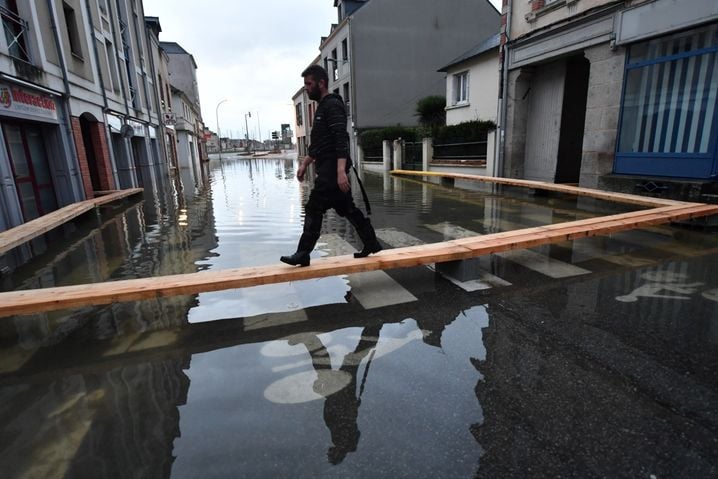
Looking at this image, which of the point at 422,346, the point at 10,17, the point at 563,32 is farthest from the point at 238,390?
the point at 563,32

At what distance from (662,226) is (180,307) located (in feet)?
24.3

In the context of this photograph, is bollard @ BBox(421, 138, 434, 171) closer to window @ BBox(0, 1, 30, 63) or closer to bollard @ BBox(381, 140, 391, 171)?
bollard @ BBox(381, 140, 391, 171)

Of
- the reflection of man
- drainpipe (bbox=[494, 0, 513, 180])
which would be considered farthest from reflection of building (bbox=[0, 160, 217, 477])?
drainpipe (bbox=[494, 0, 513, 180])

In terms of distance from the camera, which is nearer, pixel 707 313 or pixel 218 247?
pixel 707 313

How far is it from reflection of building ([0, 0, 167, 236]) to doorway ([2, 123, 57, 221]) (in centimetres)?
2

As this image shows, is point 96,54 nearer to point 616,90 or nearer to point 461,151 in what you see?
point 461,151

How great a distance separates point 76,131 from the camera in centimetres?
1170

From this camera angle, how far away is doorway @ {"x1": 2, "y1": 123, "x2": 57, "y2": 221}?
9.20m

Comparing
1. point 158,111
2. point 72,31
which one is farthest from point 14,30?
point 158,111

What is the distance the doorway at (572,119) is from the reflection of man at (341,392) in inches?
439

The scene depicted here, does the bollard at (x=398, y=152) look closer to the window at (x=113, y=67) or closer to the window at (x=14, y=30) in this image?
the window at (x=113, y=67)

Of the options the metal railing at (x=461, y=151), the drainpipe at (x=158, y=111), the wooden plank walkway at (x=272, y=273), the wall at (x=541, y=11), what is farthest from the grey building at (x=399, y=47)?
the wooden plank walkway at (x=272, y=273)

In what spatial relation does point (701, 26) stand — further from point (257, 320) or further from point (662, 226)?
point (257, 320)

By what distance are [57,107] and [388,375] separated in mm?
12161
